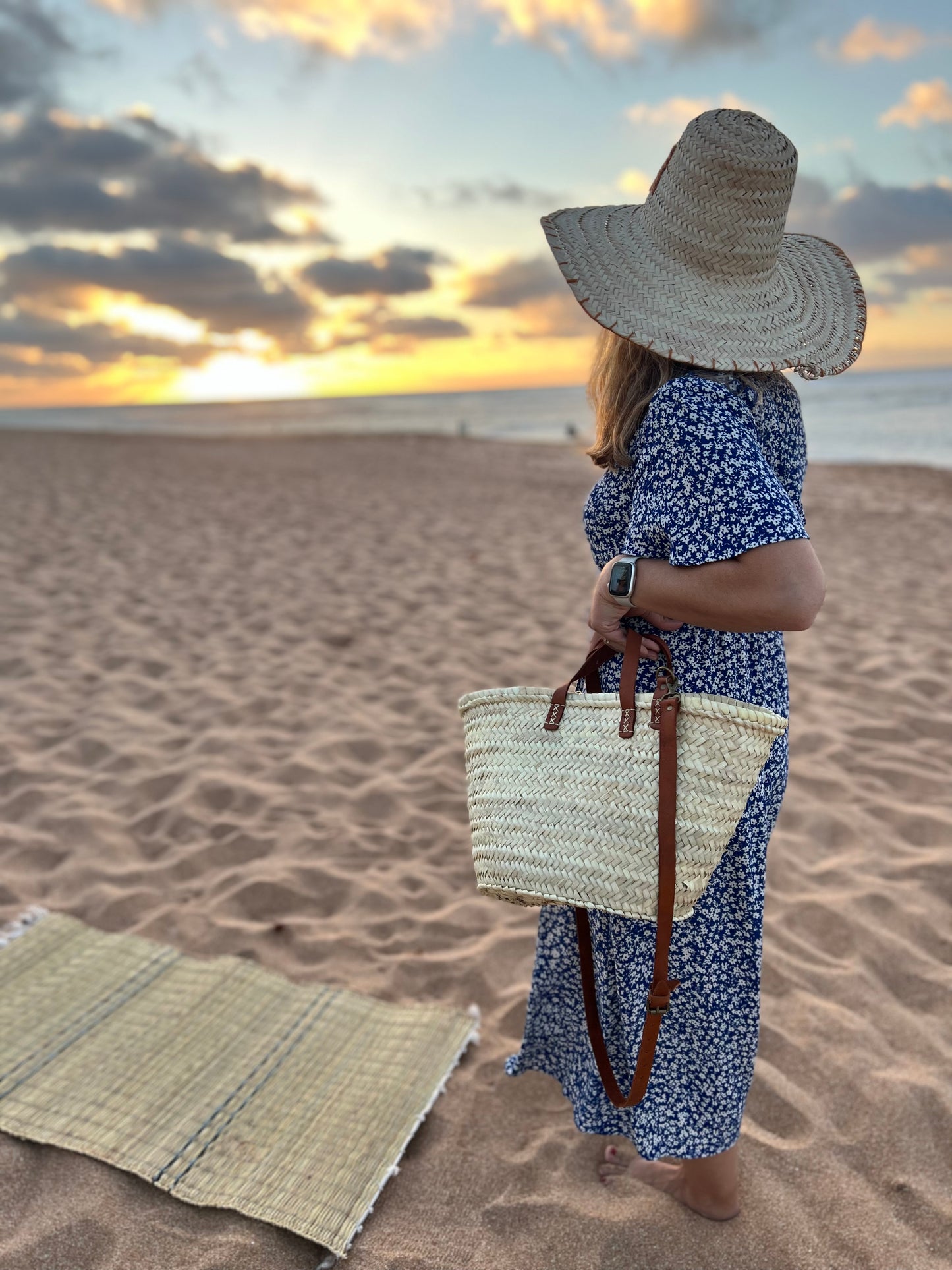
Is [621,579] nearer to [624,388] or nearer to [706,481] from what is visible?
[706,481]

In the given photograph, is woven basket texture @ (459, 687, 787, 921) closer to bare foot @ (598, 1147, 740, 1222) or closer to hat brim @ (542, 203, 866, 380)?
hat brim @ (542, 203, 866, 380)

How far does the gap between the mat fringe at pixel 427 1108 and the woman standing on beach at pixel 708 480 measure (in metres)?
0.51

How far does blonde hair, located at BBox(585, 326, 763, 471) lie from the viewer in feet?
4.28

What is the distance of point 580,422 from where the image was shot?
35719mm

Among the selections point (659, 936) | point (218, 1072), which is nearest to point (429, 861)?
point (218, 1072)

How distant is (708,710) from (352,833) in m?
2.04

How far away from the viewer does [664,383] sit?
48.7 inches

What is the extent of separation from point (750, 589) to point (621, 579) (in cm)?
18

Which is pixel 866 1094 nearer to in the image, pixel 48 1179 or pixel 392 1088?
pixel 392 1088

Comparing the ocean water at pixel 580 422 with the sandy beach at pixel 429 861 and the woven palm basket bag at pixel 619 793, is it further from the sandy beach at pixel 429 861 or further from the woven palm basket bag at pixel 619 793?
the woven palm basket bag at pixel 619 793

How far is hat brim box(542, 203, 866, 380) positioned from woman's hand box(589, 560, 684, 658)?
0.33 meters

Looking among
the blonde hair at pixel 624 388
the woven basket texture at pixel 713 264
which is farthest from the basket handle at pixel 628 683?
the woven basket texture at pixel 713 264

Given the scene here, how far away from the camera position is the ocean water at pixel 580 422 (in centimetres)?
1964

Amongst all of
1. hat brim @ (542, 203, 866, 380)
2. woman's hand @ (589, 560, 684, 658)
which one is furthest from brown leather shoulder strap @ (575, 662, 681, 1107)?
hat brim @ (542, 203, 866, 380)
